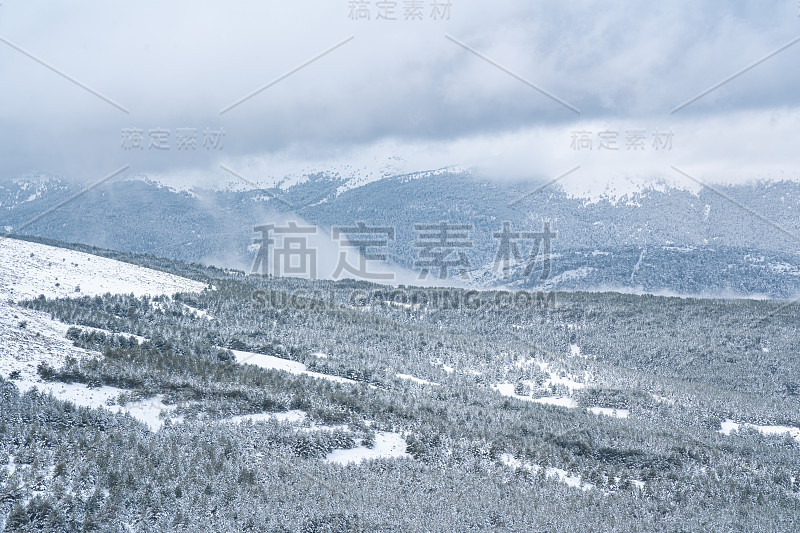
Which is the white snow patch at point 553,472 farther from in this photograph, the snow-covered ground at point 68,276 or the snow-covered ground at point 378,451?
the snow-covered ground at point 68,276

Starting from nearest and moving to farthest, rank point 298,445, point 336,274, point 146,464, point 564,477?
1. point 146,464
2. point 298,445
3. point 564,477
4. point 336,274

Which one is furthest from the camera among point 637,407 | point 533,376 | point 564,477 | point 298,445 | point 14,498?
point 533,376

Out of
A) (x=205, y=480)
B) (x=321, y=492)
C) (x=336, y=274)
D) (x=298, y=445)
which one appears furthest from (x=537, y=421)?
(x=336, y=274)

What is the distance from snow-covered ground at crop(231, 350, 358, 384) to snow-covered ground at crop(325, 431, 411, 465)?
1748 cm

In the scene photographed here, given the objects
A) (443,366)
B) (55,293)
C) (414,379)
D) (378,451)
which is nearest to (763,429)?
(443,366)

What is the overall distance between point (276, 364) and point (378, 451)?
26.4 meters

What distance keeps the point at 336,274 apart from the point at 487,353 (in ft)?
197

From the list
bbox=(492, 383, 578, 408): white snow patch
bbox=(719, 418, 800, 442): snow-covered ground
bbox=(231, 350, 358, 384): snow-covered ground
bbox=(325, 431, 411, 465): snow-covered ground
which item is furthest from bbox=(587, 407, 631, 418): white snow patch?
bbox=(325, 431, 411, 465): snow-covered ground

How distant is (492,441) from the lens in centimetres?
5150

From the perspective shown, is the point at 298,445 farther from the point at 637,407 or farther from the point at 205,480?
the point at 637,407

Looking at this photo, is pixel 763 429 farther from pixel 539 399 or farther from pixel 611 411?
pixel 539 399

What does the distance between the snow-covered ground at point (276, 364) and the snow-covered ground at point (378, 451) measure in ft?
57.3

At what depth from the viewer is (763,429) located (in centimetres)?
7900

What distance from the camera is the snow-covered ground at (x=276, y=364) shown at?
67.9 metres
